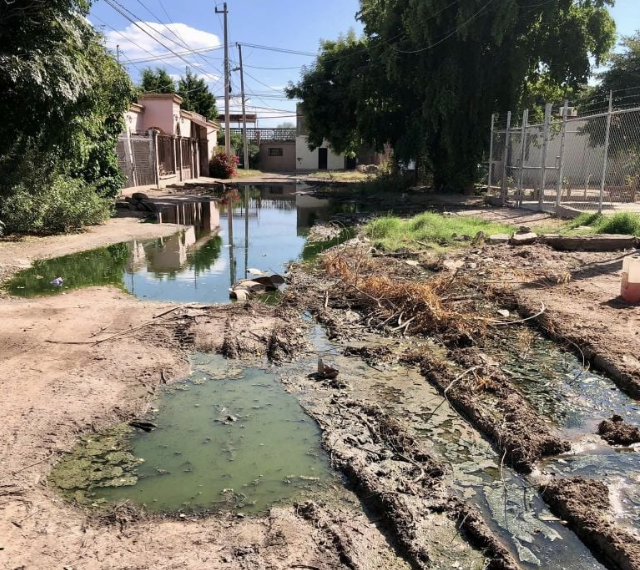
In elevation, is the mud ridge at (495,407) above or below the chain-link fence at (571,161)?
below

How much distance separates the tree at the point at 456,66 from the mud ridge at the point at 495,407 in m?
16.2

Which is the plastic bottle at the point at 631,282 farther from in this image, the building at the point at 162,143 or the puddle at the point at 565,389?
the building at the point at 162,143

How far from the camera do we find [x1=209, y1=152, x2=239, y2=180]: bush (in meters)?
38.8

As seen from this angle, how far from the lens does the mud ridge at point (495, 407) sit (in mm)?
4109

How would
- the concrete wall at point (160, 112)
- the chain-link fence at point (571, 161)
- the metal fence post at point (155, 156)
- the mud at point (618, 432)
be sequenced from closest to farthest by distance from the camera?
the mud at point (618, 432)
the chain-link fence at point (571, 161)
the metal fence post at point (155, 156)
the concrete wall at point (160, 112)

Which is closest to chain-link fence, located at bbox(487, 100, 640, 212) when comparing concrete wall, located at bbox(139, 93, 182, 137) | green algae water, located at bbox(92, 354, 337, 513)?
green algae water, located at bbox(92, 354, 337, 513)

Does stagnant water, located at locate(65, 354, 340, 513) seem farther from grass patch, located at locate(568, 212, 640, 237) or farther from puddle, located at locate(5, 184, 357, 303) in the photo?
grass patch, located at locate(568, 212, 640, 237)

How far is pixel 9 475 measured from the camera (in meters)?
3.71

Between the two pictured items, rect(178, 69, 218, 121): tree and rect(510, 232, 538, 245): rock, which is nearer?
rect(510, 232, 538, 245): rock

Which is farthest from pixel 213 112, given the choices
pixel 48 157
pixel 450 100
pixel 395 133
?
pixel 48 157

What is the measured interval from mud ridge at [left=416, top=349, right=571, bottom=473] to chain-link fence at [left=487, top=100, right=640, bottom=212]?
8219mm

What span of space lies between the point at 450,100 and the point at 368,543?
62.5 ft

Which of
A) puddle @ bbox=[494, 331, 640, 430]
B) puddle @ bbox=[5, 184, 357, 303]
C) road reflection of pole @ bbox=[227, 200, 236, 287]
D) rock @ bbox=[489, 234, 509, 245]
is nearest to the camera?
puddle @ bbox=[494, 331, 640, 430]

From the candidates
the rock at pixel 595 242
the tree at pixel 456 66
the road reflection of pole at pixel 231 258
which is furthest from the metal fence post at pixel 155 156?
the rock at pixel 595 242
